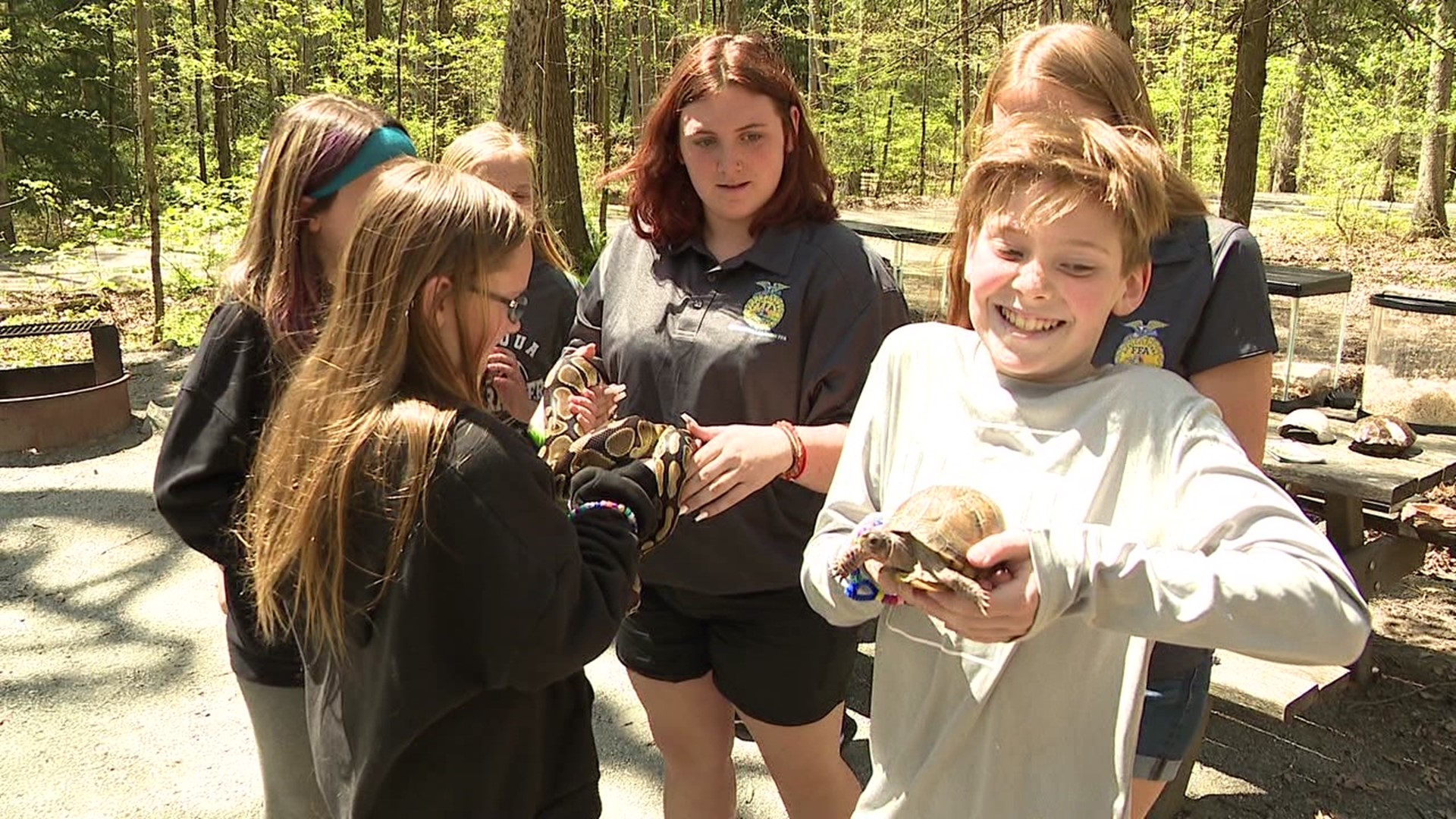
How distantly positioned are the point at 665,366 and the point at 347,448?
3.54 ft

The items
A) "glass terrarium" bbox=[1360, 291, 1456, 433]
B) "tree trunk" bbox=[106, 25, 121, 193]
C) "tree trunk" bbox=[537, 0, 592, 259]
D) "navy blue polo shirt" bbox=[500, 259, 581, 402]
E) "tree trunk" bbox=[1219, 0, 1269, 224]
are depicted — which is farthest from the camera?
"tree trunk" bbox=[106, 25, 121, 193]

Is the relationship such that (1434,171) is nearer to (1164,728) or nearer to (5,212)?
(1164,728)

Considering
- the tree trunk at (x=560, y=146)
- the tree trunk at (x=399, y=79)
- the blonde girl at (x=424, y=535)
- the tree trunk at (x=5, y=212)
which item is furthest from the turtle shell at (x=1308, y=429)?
the tree trunk at (x=5, y=212)

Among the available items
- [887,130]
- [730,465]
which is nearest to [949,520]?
[730,465]

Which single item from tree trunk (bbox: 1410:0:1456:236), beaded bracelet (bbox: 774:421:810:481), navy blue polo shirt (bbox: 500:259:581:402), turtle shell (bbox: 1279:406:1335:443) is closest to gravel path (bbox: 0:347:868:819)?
navy blue polo shirt (bbox: 500:259:581:402)

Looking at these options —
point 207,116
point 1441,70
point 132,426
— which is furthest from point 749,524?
point 207,116

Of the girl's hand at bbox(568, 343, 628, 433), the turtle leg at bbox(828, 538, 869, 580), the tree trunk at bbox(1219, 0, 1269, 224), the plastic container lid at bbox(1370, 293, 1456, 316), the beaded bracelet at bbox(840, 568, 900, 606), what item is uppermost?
the tree trunk at bbox(1219, 0, 1269, 224)

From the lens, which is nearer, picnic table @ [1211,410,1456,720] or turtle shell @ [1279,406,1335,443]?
picnic table @ [1211,410,1456,720]

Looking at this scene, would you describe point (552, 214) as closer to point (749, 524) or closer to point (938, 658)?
point (749, 524)

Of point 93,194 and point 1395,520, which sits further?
point 93,194

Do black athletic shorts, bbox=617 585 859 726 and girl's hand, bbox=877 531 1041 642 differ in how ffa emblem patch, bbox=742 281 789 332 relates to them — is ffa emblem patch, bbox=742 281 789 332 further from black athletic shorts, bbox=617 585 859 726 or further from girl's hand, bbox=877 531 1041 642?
girl's hand, bbox=877 531 1041 642

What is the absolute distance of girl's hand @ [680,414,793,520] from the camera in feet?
7.34

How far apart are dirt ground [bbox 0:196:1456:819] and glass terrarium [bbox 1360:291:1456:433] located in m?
1.00

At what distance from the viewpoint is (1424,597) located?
18.2ft
